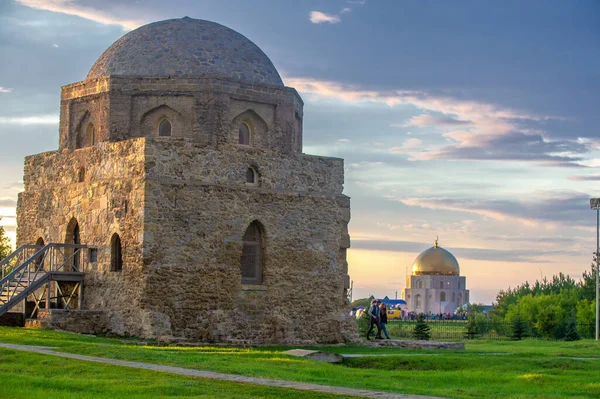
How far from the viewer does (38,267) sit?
101ft

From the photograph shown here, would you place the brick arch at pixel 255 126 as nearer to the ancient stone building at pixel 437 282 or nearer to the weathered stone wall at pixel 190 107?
the weathered stone wall at pixel 190 107

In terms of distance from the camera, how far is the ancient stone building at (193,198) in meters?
28.3

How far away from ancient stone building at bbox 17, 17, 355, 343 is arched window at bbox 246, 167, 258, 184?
0.03 metres

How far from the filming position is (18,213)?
3447 cm

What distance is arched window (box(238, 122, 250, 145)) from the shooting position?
3206cm

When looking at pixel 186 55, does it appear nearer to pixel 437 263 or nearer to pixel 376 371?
pixel 376 371

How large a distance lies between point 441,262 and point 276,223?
312ft

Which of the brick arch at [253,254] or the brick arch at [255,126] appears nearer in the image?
the brick arch at [253,254]

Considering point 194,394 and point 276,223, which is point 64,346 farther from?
point 276,223

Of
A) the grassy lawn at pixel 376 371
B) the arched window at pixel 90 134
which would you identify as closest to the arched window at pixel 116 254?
the arched window at pixel 90 134

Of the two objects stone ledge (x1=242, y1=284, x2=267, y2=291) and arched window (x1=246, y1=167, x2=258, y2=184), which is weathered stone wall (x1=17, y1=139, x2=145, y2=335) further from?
arched window (x1=246, y1=167, x2=258, y2=184)

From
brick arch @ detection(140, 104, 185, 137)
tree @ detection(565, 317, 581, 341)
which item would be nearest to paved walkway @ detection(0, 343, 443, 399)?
brick arch @ detection(140, 104, 185, 137)

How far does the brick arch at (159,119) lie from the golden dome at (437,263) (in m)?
95.1

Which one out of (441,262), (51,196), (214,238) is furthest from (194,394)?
(441,262)
